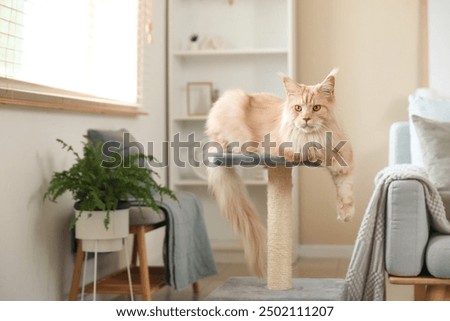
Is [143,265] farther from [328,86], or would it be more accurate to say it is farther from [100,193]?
[328,86]

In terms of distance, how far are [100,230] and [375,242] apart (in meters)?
1.07

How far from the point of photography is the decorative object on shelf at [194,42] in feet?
15.3

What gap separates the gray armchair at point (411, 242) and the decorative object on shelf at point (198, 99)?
2.30 metres

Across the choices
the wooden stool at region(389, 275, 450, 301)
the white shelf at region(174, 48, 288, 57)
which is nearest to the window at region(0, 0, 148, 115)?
the white shelf at region(174, 48, 288, 57)

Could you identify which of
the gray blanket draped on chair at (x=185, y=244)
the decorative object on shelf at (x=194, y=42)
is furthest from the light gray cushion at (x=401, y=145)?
the decorative object on shelf at (x=194, y=42)

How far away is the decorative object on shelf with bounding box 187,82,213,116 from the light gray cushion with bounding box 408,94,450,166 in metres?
1.66

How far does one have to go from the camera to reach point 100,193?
2887mm

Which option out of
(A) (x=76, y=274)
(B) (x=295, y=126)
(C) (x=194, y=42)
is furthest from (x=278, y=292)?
(C) (x=194, y=42)

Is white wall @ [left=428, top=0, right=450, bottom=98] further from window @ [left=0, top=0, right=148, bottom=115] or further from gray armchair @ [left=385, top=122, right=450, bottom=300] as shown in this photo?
gray armchair @ [left=385, top=122, right=450, bottom=300]

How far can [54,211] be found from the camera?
10.1ft

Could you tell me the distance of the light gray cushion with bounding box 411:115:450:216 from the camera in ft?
9.14

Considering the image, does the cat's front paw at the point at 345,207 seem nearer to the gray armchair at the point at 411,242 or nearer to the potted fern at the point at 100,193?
the gray armchair at the point at 411,242
